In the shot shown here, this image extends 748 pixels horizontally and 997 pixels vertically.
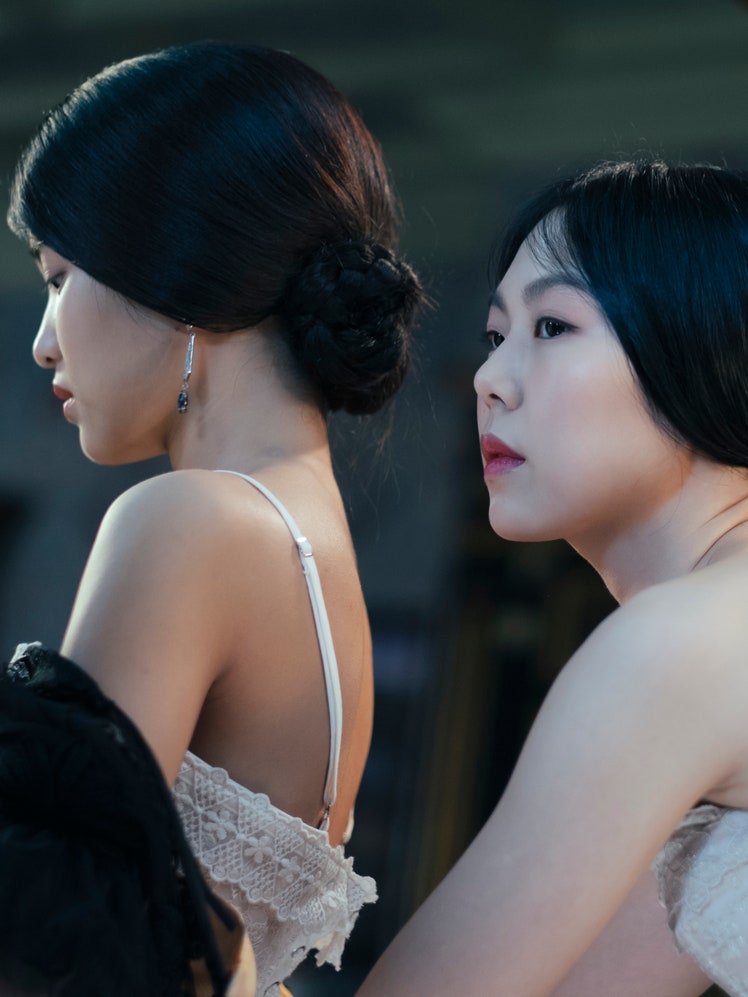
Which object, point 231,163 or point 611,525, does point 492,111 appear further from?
point 611,525

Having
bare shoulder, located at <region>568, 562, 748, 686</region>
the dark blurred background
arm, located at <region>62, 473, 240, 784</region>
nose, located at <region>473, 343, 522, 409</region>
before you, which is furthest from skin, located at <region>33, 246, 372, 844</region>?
the dark blurred background

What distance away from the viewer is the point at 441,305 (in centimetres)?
317

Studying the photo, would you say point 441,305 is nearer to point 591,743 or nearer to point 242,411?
point 242,411

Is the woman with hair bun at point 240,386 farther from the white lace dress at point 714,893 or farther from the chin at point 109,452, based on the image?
the white lace dress at point 714,893

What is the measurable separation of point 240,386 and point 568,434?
0.40 meters

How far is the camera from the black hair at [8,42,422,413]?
1367mm

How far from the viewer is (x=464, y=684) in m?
2.99

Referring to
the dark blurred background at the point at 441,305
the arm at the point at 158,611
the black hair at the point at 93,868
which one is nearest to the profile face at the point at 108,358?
the arm at the point at 158,611

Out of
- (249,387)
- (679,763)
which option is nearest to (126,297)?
(249,387)

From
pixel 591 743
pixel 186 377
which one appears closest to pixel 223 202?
pixel 186 377

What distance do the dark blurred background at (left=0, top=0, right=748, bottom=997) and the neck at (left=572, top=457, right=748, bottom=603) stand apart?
147 centimetres

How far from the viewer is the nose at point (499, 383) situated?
129 centimetres

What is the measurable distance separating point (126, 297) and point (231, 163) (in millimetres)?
191

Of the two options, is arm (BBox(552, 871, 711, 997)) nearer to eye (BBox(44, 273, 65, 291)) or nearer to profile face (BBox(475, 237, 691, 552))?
profile face (BBox(475, 237, 691, 552))
